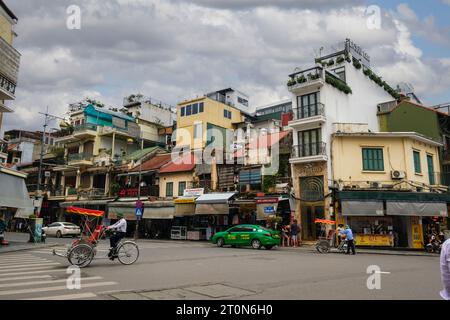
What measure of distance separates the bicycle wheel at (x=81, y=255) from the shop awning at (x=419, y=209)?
2021 centimetres

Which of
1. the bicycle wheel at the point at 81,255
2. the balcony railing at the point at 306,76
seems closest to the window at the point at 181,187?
the balcony railing at the point at 306,76

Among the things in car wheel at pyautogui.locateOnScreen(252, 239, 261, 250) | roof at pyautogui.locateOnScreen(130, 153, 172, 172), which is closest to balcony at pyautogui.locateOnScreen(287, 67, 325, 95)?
car wheel at pyautogui.locateOnScreen(252, 239, 261, 250)

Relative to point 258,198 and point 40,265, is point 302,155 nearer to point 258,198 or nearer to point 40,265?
point 258,198

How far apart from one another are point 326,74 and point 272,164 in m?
8.68

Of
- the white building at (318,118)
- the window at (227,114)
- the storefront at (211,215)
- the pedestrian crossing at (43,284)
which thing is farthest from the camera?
the window at (227,114)

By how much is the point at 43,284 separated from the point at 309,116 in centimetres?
2436

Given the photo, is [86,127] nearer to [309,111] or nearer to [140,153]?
[140,153]

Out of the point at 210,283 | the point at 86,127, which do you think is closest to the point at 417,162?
the point at 210,283

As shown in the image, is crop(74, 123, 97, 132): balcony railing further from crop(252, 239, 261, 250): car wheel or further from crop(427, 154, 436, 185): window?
crop(427, 154, 436, 185): window

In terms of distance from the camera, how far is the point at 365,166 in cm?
2766

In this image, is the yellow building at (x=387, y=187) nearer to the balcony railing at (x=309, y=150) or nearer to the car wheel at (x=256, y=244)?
the balcony railing at (x=309, y=150)

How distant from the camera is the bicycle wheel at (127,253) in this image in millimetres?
12773

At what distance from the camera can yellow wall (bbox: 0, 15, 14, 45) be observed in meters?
24.0
